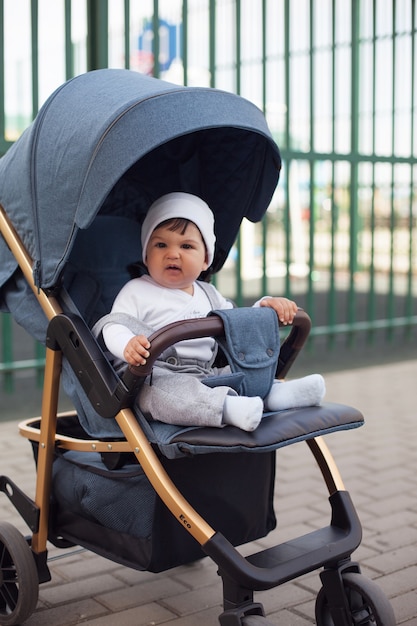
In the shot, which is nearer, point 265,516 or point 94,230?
point 265,516

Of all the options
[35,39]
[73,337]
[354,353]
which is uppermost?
[35,39]

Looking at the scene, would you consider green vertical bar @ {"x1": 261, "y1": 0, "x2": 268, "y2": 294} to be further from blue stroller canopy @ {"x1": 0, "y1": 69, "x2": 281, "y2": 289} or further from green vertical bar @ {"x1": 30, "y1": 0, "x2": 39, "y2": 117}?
blue stroller canopy @ {"x1": 0, "y1": 69, "x2": 281, "y2": 289}

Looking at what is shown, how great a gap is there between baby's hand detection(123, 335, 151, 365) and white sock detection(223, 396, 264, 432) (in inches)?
10.7

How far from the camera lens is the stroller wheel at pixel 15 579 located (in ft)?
9.39

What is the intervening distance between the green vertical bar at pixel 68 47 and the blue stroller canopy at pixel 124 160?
275cm

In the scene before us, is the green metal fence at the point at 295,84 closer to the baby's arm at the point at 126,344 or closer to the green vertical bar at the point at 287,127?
the green vertical bar at the point at 287,127

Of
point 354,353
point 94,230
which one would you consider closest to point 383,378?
point 354,353

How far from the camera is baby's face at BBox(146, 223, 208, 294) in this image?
2.96m

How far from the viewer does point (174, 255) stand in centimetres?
294

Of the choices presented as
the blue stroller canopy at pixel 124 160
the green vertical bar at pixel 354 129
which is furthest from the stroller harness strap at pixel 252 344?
the green vertical bar at pixel 354 129

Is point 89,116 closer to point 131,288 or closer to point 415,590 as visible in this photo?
point 131,288

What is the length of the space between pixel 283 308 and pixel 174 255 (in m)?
0.40

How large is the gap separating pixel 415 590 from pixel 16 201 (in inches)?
78.6

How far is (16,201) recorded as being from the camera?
3.10 m
